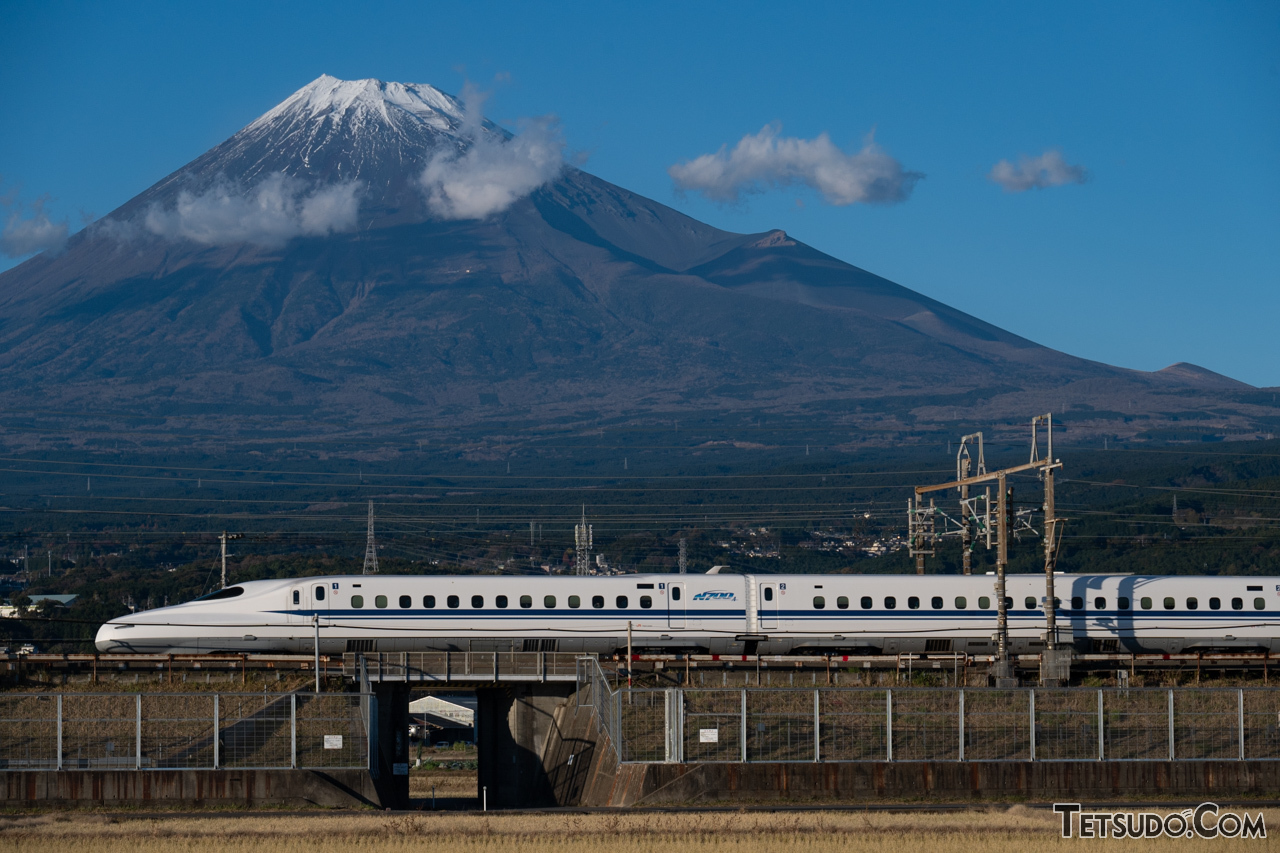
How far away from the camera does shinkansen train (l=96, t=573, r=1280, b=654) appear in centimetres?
5238

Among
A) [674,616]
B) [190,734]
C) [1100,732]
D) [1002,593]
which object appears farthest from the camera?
[674,616]

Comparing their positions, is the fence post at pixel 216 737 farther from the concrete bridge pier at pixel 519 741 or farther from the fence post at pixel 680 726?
the concrete bridge pier at pixel 519 741

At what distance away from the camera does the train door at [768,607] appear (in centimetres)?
5331

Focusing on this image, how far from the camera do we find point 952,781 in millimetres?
36812

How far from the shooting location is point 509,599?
53031mm

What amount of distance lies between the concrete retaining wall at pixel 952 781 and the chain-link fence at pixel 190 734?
810 cm

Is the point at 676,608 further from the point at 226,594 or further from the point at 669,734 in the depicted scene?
the point at 669,734

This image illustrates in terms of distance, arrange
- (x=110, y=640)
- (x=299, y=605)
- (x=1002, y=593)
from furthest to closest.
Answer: (x=299, y=605), (x=110, y=640), (x=1002, y=593)

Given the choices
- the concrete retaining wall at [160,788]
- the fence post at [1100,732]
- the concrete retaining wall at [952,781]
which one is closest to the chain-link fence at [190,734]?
the concrete retaining wall at [160,788]

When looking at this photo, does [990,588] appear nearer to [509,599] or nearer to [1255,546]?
[509,599]

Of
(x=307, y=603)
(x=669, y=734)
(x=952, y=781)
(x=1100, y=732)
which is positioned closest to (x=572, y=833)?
(x=669, y=734)

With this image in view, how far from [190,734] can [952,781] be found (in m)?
19.1

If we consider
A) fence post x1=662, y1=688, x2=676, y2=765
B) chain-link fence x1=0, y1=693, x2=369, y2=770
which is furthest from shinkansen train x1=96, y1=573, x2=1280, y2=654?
fence post x1=662, y1=688, x2=676, y2=765

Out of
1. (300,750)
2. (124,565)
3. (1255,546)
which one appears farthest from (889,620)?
(124,565)
